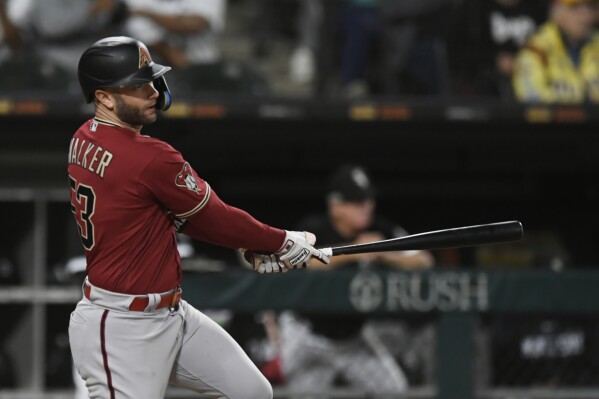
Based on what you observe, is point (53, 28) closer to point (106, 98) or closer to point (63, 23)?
point (63, 23)

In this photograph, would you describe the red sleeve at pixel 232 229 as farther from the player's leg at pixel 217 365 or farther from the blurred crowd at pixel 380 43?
the blurred crowd at pixel 380 43

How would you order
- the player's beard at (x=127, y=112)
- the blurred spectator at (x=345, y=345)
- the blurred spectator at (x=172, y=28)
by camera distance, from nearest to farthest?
1. the player's beard at (x=127, y=112)
2. the blurred spectator at (x=345, y=345)
3. the blurred spectator at (x=172, y=28)

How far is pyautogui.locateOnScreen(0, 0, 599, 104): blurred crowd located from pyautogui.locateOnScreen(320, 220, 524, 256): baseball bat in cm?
347

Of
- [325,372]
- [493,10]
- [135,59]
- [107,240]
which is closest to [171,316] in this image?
[107,240]

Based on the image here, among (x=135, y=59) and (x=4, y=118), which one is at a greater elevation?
(x=135, y=59)

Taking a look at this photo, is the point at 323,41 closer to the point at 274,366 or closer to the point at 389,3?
the point at 389,3

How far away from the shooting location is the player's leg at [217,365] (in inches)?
162

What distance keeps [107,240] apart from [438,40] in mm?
4299

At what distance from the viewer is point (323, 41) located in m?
7.88

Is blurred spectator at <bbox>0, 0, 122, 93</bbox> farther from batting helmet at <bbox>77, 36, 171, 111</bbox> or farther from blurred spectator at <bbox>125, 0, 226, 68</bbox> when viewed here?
batting helmet at <bbox>77, 36, 171, 111</bbox>

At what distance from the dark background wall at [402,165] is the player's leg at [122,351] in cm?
376

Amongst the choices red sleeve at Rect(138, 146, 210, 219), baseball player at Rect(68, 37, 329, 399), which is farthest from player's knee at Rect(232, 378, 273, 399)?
red sleeve at Rect(138, 146, 210, 219)

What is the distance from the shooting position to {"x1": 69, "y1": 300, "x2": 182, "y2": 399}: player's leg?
156 inches

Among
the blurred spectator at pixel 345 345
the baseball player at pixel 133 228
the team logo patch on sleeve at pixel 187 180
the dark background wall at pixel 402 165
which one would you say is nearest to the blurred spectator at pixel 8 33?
the dark background wall at pixel 402 165
